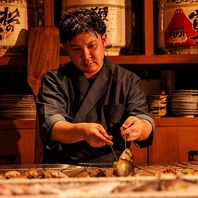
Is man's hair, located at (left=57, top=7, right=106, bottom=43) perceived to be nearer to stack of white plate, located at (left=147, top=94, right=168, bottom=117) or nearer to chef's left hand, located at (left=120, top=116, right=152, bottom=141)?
chef's left hand, located at (left=120, top=116, right=152, bottom=141)

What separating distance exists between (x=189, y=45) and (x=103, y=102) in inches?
31.6

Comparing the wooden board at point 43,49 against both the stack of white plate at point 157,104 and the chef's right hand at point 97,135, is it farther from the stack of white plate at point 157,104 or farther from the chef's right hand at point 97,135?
the chef's right hand at point 97,135

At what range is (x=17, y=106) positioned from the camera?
249 centimetres

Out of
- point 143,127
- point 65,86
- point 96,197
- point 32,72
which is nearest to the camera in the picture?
point 96,197

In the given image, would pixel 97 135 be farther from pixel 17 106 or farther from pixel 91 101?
pixel 17 106

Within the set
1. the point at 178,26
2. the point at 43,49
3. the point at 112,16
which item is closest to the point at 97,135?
the point at 43,49

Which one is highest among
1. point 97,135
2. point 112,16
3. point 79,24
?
point 112,16

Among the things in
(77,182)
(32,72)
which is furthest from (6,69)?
(77,182)

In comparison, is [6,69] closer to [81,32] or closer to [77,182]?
[81,32]

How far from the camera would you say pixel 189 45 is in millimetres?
2504

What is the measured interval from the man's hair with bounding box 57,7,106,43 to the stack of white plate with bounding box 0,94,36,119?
74 cm

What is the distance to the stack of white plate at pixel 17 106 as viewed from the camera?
8.17 feet

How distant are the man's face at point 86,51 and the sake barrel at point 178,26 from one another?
0.78m

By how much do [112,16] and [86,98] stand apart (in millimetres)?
696
